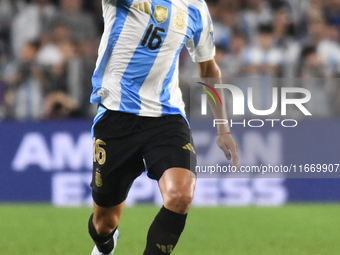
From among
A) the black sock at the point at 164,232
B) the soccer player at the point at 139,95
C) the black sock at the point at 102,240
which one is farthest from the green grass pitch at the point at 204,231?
the black sock at the point at 164,232

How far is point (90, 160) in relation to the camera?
852cm

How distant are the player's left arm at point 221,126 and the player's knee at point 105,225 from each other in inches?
37.7

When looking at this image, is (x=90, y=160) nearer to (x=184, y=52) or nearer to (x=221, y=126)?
(x=184, y=52)

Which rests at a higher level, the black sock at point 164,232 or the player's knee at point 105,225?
the black sock at point 164,232

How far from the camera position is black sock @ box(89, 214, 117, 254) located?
178 inches

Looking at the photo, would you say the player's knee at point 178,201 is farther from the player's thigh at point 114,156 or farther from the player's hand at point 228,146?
the player's hand at point 228,146

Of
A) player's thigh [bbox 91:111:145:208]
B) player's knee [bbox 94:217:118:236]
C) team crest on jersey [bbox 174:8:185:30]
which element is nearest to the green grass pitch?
player's knee [bbox 94:217:118:236]

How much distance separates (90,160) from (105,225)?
4.17m

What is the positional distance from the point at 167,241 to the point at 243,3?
8607 millimetres

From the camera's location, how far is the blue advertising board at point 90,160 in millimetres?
8516

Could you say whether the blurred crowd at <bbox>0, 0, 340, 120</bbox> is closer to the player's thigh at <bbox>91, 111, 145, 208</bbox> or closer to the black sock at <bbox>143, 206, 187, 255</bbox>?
the player's thigh at <bbox>91, 111, 145, 208</bbox>

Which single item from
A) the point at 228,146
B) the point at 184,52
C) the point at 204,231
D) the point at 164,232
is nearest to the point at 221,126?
the point at 228,146

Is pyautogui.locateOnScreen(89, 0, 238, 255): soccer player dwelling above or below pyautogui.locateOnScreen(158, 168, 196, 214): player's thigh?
above

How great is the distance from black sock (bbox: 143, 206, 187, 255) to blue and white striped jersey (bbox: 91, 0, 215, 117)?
2.44 ft
